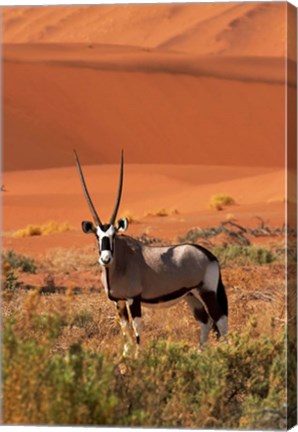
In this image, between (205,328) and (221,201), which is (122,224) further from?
(221,201)

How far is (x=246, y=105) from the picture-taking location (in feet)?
68.2

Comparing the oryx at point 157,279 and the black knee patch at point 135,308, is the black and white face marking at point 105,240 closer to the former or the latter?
the oryx at point 157,279

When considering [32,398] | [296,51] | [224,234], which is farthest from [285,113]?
[224,234]

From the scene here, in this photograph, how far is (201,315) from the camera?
17.5 meters

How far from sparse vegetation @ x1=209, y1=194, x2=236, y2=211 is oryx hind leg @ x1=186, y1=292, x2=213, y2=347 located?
10.5 m

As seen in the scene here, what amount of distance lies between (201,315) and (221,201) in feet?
38.0

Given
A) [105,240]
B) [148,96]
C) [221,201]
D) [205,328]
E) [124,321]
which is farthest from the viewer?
[221,201]

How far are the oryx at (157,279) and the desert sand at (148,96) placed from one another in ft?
3.41

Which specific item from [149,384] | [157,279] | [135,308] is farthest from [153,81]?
[149,384]

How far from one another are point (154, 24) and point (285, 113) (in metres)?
2.56

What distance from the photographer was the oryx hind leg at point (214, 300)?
Answer: 17.3 meters

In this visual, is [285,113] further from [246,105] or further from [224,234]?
[224,234]

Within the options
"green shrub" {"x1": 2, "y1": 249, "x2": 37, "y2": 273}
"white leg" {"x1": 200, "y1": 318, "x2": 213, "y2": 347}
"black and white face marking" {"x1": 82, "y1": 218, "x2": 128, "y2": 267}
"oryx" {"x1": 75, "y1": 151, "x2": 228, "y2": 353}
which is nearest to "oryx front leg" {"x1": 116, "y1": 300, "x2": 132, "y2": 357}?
"oryx" {"x1": 75, "y1": 151, "x2": 228, "y2": 353}

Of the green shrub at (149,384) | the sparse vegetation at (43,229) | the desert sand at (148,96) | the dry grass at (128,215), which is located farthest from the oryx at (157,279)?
the sparse vegetation at (43,229)
